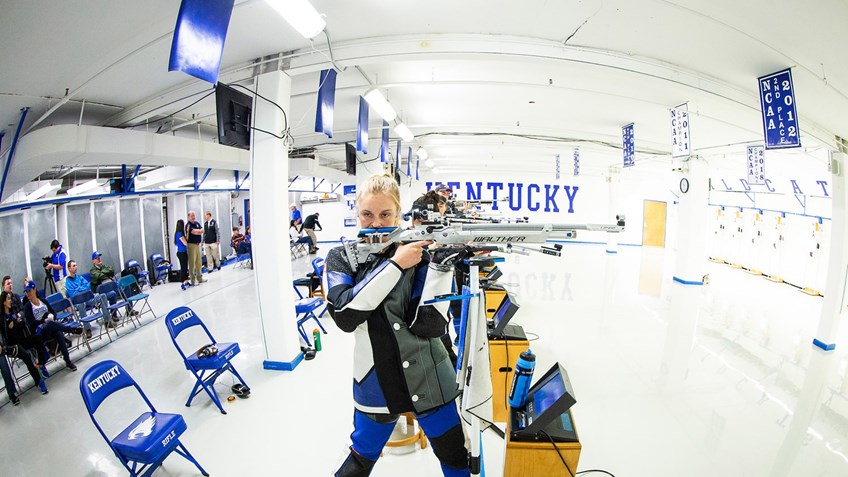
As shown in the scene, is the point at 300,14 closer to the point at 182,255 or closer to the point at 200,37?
the point at 200,37

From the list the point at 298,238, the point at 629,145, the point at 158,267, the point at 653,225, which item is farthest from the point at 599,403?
the point at 653,225

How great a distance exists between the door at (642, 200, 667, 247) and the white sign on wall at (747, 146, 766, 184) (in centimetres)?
853

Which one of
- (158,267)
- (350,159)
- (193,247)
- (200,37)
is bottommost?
(158,267)

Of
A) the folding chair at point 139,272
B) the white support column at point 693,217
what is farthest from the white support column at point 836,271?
the folding chair at point 139,272

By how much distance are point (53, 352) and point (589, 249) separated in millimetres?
15842

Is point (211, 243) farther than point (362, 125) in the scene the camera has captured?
Yes

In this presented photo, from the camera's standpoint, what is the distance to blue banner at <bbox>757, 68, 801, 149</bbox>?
359 centimetres

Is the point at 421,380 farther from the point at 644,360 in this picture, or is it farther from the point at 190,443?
the point at 644,360

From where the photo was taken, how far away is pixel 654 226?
15.6 meters

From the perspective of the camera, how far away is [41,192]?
6.21 metres

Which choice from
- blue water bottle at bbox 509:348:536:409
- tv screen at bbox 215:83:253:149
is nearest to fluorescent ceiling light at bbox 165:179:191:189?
tv screen at bbox 215:83:253:149

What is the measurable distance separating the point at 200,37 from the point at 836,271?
7.98m

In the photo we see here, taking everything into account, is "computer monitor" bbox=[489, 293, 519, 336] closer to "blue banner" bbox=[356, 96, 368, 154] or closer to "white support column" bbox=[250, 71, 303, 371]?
"white support column" bbox=[250, 71, 303, 371]

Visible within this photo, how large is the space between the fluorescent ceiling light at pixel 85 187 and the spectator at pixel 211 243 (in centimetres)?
254
